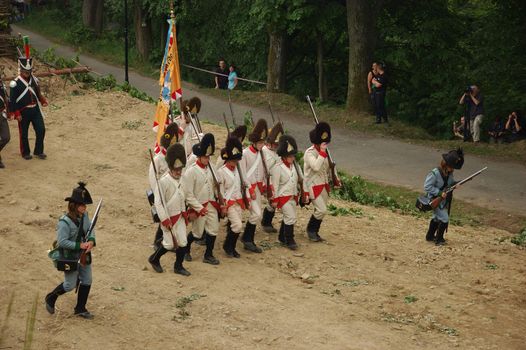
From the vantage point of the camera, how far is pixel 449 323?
37.7 feet

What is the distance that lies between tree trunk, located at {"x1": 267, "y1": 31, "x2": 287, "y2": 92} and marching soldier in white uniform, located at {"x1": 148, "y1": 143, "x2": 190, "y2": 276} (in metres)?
17.6

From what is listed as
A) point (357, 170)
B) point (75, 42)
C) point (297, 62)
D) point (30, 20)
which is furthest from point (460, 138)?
point (30, 20)

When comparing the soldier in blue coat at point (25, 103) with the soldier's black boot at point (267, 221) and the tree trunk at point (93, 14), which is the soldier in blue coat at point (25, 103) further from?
the tree trunk at point (93, 14)

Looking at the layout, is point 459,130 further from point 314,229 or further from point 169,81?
point 314,229

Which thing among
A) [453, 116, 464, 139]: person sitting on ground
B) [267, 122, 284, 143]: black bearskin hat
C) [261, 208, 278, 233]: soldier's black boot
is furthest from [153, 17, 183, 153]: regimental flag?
[453, 116, 464, 139]: person sitting on ground

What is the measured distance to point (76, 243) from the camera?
419 inches

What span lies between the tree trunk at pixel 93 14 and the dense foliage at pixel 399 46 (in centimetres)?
422

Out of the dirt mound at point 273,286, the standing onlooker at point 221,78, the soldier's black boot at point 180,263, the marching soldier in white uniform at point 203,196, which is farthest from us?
the standing onlooker at point 221,78

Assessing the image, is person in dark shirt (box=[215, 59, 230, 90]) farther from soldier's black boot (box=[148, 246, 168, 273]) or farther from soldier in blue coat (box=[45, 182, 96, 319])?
soldier in blue coat (box=[45, 182, 96, 319])

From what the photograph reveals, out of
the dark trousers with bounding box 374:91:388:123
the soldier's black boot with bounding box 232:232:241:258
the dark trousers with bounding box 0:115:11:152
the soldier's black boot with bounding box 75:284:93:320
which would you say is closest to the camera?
the soldier's black boot with bounding box 75:284:93:320

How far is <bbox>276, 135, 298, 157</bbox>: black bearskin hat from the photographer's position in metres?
14.1

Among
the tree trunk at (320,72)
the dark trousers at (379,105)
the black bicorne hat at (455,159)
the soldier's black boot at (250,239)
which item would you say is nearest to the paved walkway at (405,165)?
the dark trousers at (379,105)

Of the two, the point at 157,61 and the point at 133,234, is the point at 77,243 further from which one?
the point at 157,61

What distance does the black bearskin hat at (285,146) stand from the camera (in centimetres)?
1406
